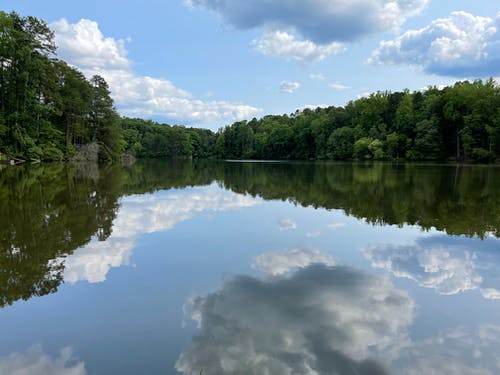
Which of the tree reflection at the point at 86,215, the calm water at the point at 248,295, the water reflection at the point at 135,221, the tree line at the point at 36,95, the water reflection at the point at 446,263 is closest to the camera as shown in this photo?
the calm water at the point at 248,295

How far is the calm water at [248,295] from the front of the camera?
138 inches

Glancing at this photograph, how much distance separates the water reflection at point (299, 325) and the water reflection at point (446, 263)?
77 centimetres

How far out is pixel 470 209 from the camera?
11.8m

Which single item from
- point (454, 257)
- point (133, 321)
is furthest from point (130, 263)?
point (454, 257)

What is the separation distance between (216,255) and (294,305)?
8.89ft

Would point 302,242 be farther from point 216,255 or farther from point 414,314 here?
point 414,314

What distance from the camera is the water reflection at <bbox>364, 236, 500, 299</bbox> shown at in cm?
554

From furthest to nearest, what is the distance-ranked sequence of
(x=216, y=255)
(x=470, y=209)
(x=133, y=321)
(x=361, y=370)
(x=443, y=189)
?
1. (x=443, y=189)
2. (x=470, y=209)
3. (x=216, y=255)
4. (x=133, y=321)
5. (x=361, y=370)

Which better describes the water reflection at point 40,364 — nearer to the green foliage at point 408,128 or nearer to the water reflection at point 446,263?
the water reflection at point 446,263

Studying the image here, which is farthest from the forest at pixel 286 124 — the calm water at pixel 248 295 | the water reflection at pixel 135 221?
the calm water at pixel 248 295

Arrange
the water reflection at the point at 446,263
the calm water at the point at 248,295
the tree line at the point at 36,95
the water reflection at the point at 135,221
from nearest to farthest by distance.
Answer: the calm water at the point at 248,295, the water reflection at the point at 446,263, the water reflection at the point at 135,221, the tree line at the point at 36,95

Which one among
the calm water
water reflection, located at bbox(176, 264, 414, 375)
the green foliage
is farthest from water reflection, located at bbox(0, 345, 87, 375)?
the green foliage

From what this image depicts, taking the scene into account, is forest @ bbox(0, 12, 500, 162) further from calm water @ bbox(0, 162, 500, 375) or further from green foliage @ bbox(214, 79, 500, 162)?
calm water @ bbox(0, 162, 500, 375)

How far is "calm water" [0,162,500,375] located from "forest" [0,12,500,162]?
36004 mm
